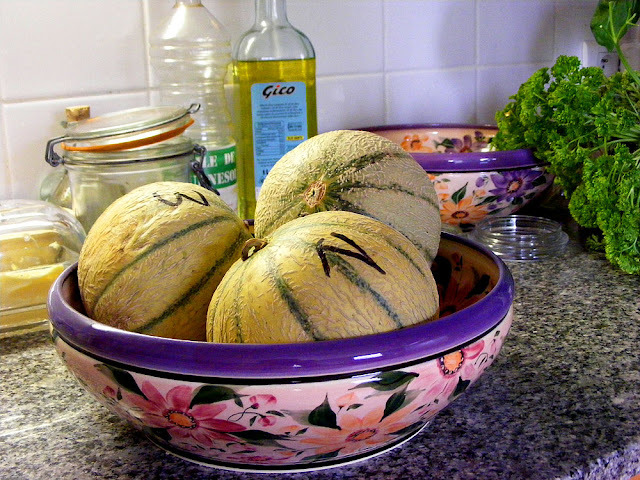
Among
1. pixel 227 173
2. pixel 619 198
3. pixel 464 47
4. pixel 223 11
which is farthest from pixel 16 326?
pixel 464 47

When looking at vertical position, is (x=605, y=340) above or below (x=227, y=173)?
below

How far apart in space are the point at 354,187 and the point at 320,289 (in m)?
0.15

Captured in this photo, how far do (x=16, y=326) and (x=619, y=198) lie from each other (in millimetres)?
663

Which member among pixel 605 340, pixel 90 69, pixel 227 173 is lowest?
pixel 605 340

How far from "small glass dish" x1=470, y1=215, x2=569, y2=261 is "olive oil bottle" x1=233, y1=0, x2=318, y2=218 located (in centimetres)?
27

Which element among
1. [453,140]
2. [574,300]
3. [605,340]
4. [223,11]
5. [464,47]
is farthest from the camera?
[464,47]

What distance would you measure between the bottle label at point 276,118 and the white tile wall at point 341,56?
0.48ft

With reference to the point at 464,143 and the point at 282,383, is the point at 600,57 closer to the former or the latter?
the point at 464,143

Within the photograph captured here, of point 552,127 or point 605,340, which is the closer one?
point 605,340

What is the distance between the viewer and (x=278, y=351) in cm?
39

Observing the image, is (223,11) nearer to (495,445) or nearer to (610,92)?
(610,92)

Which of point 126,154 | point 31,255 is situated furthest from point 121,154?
point 31,255

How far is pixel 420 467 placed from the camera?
48 centimetres

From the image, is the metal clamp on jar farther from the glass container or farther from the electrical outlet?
the electrical outlet
